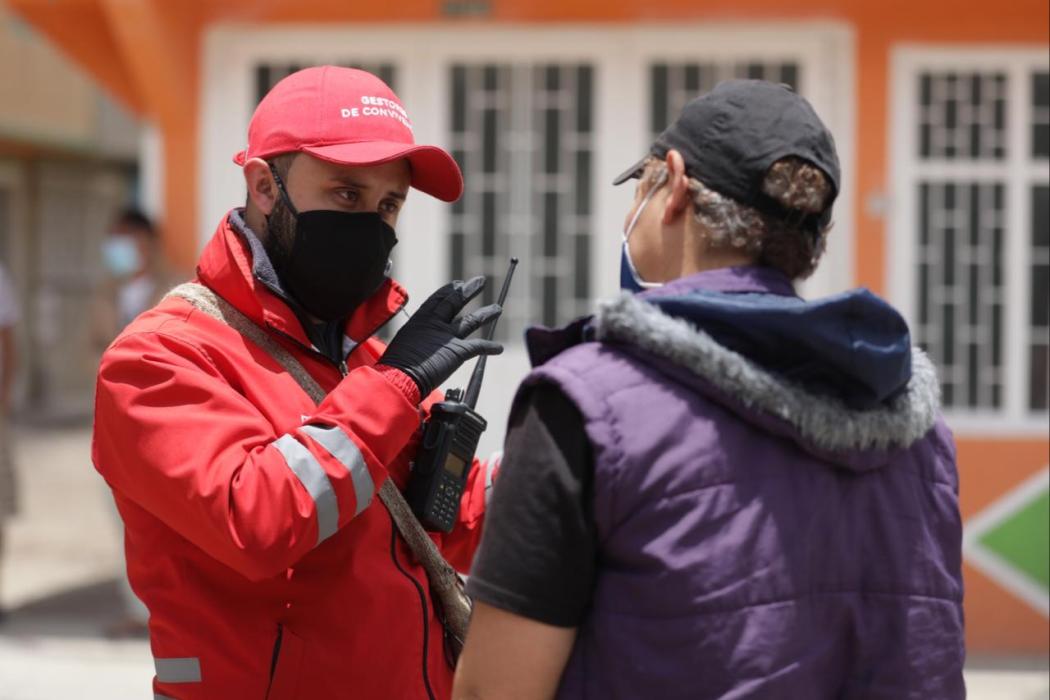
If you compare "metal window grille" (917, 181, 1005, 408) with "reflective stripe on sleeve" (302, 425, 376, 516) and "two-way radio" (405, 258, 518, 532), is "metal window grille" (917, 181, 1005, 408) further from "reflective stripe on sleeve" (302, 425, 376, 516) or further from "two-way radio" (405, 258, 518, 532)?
"reflective stripe on sleeve" (302, 425, 376, 516)

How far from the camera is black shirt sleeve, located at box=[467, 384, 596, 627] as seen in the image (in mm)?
1435

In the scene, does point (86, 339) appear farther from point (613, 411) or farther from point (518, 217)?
point (613, 411)

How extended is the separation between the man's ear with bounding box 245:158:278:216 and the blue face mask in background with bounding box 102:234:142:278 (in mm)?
3867

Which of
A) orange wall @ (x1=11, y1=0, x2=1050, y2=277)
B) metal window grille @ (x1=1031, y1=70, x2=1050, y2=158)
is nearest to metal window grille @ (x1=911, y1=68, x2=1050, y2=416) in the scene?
metal window grille @ (x1=1031, y1=70, x2=1050, y2=158)

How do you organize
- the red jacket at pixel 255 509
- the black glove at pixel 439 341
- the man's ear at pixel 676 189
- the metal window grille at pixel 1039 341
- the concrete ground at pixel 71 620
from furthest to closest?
the metal window grille at pixel 1039 341 < the concrete ground at pixel 71 620 < the black glove at pixel 439 341 < the red jacket at pixel 255 509 < the man's ear at pixel 676 189

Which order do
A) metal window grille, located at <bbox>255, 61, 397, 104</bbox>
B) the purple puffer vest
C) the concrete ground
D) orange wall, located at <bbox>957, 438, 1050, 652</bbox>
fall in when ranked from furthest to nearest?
metal window grille, located at <bbox>255, 61, 397, 104</bbox> < orange wall, located at <bbox>957, 438, 1050, 652</bbox> < the concrete ground < the purple puffer vest

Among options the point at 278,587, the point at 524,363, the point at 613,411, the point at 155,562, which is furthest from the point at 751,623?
the point at 524,363

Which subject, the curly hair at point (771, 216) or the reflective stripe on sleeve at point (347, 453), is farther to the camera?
the reflective stripe on sleeve at point (347, 453)

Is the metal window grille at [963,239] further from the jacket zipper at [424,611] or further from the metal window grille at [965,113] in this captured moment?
the jacket zipper at [424,611]

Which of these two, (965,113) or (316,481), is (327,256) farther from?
(965,113)

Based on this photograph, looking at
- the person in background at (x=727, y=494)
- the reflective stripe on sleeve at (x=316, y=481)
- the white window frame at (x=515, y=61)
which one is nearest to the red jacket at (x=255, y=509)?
the reflective stripe on sleeve at (x=316, y=481)

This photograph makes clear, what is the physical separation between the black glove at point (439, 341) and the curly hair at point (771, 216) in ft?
1.89

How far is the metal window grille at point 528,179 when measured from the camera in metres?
Answer: 5.94

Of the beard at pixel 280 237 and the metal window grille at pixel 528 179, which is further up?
the metal window grille at pixel 528 179
